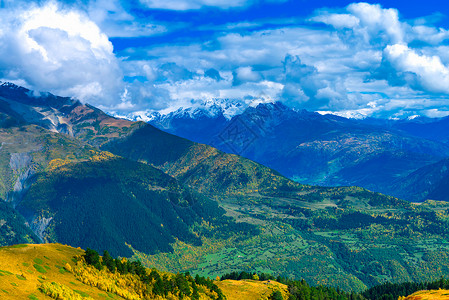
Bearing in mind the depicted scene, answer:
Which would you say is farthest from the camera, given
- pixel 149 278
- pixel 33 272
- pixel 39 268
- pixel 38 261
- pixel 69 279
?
pixel 149 278

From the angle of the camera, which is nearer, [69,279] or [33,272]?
[33,272]

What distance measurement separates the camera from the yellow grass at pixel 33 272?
287ft

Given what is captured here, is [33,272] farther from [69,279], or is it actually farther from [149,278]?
[149,278]

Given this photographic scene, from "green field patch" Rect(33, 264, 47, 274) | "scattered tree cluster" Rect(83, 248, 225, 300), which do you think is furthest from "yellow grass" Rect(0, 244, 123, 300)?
"scattered tree cluster" Rect(83, 248, 225, 300)

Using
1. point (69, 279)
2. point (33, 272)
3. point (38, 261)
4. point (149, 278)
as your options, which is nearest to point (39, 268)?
point (33, 272)

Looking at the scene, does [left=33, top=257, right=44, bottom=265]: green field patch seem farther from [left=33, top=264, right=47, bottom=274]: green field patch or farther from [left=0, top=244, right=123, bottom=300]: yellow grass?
[left=33, top=264, right=47, bottom=274]: green field patch

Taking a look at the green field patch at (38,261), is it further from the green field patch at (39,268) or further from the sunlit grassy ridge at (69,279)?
the green field patch at (39,268)

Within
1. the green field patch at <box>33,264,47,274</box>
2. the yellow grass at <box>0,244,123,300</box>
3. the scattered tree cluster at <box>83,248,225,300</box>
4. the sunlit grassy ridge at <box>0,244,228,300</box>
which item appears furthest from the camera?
the scattered tree cluster at <box>83,248,225,300</box>

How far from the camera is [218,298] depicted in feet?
554

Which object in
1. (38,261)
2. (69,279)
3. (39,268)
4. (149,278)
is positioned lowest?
(149,278)

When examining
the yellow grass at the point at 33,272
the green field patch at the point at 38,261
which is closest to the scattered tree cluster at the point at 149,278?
the yellow grass at the point at 33,272

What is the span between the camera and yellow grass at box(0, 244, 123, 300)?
8750cm

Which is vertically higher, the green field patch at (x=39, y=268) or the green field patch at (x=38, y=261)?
the green field patch at (x=38, y=261)

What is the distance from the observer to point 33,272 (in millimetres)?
107125
